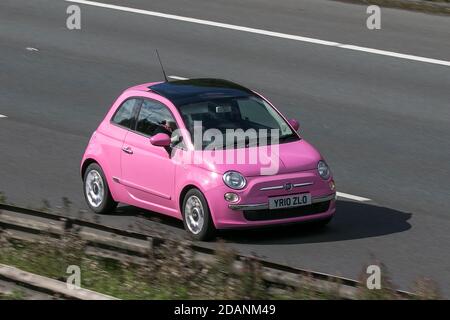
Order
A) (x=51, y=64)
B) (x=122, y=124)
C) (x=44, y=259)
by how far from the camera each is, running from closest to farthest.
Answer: (x=44, y=259) < (x=122, y=124) < (x=51, y=64)

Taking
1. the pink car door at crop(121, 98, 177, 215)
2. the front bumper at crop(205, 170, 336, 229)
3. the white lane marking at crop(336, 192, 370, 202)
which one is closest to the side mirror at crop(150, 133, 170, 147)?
the pink car door at crop(121, 98, 177, 215)

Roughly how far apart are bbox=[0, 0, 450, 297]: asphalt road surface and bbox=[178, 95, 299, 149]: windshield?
3.47ft

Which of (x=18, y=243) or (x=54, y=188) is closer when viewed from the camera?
(x=18, y=243)

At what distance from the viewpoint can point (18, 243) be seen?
12.5 meters

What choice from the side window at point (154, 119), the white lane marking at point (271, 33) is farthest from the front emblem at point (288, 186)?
the white lane marking at point (271, 33)

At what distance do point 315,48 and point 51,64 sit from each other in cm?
497

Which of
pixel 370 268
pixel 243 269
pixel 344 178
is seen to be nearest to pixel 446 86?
pixel 344 178

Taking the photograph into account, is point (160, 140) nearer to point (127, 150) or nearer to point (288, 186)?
point (127, 150)

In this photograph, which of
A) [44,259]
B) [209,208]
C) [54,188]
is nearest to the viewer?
[44,259]

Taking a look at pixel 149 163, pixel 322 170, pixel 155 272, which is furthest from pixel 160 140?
pixel 155 272

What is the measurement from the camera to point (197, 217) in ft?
43.6

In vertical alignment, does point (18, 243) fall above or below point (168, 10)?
below

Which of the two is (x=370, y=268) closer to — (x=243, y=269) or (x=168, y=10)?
(x=243, y=269)

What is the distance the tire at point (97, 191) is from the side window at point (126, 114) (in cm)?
63
